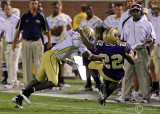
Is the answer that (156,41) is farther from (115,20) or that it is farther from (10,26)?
(10,26)

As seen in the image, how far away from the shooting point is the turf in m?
10.9

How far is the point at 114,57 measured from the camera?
456 inches

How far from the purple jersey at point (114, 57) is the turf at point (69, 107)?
66cm

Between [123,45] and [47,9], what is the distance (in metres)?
13.3

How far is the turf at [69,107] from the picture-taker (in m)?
10.9

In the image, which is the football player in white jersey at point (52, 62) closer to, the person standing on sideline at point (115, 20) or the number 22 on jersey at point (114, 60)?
the number 22 on jersey at point (114, 60)

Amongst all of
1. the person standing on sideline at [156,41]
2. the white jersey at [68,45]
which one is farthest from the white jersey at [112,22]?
the white jersey at [68,45]

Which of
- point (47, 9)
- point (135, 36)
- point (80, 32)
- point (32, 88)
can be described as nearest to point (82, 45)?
point (80, 32)

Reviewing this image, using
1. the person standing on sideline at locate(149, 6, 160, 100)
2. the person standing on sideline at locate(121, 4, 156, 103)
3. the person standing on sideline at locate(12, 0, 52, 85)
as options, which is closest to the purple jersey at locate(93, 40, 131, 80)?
the person standing on sideline at locate(121, 4, 156, 103)

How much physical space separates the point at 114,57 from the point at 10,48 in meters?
5.77

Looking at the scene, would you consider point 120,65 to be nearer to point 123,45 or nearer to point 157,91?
point 123,45

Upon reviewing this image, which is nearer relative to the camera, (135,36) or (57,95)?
(135,36)

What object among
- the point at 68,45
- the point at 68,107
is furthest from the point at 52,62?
the point at 68,107

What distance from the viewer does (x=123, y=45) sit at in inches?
457
